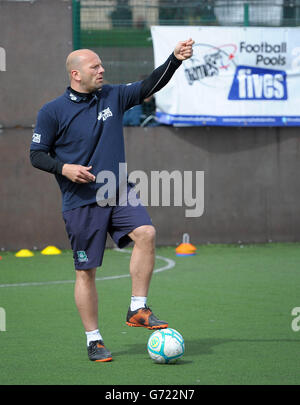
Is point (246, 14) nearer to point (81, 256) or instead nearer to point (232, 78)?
point (232, 78)

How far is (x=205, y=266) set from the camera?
40.1ft

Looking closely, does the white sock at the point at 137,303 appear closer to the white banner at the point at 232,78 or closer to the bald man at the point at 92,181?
the bald man at the point at 92,181

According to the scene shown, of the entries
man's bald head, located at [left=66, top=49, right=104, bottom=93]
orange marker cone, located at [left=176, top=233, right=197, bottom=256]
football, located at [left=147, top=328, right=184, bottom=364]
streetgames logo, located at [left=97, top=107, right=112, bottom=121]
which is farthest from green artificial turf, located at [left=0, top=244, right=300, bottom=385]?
man's bald head, located at [left=66, top=49, right=104, bottom=93]

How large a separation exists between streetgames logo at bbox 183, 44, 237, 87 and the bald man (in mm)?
7758

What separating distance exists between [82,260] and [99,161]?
76 cm

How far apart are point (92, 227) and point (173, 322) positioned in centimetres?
177

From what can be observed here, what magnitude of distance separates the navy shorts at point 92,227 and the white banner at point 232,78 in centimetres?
787

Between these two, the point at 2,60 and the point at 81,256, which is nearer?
the point at 81,256

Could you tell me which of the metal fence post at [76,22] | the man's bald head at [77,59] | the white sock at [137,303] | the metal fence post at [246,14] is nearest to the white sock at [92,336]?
the white sock at [137,303]

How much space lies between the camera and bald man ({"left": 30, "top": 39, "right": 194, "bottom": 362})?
259 inches

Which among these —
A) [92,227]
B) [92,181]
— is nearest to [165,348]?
[92,227]

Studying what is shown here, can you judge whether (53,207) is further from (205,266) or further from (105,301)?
(105,301)

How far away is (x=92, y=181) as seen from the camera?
6562mm

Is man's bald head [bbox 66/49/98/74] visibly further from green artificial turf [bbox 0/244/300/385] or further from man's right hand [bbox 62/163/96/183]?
green artificial turf [bbox 0/244/300/385]
